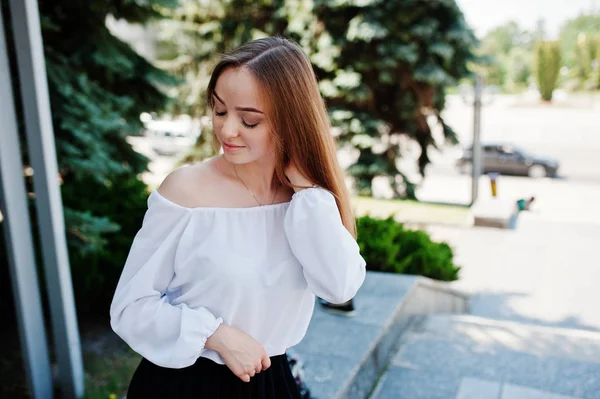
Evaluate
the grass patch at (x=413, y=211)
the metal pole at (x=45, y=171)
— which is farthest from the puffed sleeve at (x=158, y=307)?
the grass patch at (x=413, y=211)

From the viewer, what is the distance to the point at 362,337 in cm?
354

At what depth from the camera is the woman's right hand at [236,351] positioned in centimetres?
133

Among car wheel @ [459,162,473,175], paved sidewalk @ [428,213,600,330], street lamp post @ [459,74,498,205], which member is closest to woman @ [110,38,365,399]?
paved sidewalk @ [428,213,600,330]

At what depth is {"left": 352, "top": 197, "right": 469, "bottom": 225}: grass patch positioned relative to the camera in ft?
39.0

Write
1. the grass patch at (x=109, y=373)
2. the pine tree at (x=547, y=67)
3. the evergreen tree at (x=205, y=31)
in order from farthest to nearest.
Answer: the pine tree at (x=547, y=67)
the evergreen tree at (x=205, y=31)
the grass patch at (x=109, y=373)

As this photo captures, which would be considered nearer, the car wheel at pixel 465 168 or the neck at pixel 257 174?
the neck at pixel 257 174

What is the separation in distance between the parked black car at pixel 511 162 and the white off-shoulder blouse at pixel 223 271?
20060mm

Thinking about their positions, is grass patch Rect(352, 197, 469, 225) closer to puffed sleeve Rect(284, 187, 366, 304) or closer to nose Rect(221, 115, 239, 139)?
puffed sleeve Rect(284, 187, 366, 304)

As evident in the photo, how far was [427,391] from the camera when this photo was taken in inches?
131

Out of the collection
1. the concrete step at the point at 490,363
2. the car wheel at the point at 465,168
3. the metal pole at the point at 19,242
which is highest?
the metal pole at the point at 19,242

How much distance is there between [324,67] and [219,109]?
12267 mm

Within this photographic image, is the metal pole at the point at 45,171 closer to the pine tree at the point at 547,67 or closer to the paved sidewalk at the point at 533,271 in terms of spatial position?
Answer: the paved sidewalk at the point at 533,271

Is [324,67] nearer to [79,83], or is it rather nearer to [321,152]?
[79,83]

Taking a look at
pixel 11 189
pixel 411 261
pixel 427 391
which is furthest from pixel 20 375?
pixel 411 261
